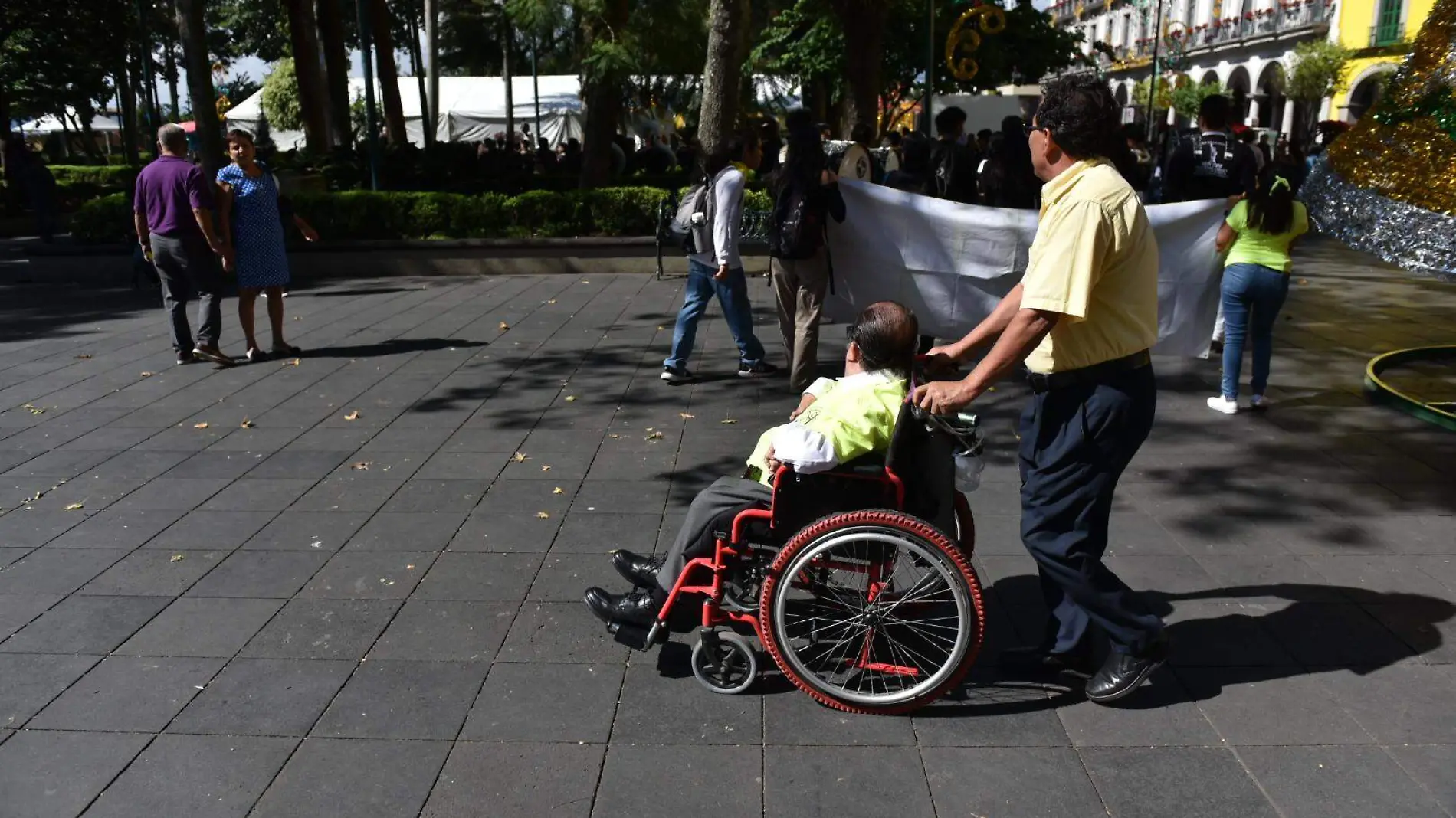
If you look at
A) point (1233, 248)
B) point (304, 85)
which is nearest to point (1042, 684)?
point (1233, 248)

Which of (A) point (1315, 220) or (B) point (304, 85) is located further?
(B) point (304, 85)

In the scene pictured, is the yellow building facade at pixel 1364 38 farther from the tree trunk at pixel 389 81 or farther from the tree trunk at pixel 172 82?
the tree trunk at pixel 172 82

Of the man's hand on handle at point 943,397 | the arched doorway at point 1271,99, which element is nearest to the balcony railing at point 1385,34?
the arched doorway at point 1271,99

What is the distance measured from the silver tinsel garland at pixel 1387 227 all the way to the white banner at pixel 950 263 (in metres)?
1.73

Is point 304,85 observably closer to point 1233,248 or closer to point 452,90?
point 452,90

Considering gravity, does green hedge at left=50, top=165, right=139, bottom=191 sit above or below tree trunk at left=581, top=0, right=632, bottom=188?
below

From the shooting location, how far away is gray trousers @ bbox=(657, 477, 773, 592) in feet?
10.9

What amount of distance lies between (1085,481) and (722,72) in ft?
35.3

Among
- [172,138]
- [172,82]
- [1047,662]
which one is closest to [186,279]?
[172,138]

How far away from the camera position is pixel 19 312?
11.1 meters

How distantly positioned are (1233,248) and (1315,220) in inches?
34.9

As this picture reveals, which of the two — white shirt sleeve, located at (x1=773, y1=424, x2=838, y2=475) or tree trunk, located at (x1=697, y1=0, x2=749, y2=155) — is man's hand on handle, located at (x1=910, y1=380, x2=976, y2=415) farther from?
tree trunk, located at (x1=697, y1=0, x2=749, y2=155)

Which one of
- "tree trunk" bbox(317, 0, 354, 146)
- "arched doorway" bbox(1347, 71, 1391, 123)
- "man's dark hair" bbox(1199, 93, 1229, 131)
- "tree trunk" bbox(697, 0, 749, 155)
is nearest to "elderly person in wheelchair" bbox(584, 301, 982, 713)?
"man's dark hair" bbox(1199, 93, 1229, 131)

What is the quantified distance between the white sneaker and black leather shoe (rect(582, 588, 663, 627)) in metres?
4.65
